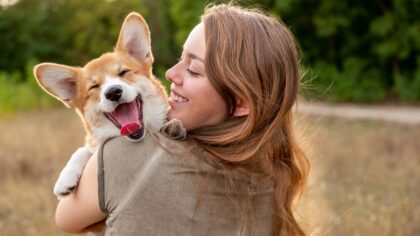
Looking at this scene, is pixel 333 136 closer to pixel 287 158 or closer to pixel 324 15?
pixel 287 158

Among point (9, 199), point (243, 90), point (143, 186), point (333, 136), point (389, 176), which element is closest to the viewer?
point (143, 186)

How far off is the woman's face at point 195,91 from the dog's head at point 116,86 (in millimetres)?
183

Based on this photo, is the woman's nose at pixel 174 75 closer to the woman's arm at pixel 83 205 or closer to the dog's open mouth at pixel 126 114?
the dog's open mouth at pixel 126 114

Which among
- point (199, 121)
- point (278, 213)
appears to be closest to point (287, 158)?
point (278, 213)

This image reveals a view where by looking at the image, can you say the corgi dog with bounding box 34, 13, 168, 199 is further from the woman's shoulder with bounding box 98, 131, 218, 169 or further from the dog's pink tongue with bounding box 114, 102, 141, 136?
the woman's shoulder with bounding box 98, 131, 218, 169

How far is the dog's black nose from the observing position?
259 cm

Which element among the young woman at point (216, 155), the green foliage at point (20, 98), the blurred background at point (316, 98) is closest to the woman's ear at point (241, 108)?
the young woman at point (216, 155)

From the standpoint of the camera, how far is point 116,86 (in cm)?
262

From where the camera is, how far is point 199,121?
93.1 inches

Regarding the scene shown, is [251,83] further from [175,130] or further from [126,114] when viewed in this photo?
[126,114]

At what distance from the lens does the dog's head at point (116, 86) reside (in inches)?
103

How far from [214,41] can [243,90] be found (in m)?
0.20

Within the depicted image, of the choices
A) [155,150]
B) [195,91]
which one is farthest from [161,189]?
[195,91]

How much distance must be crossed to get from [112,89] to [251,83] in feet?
2.09
